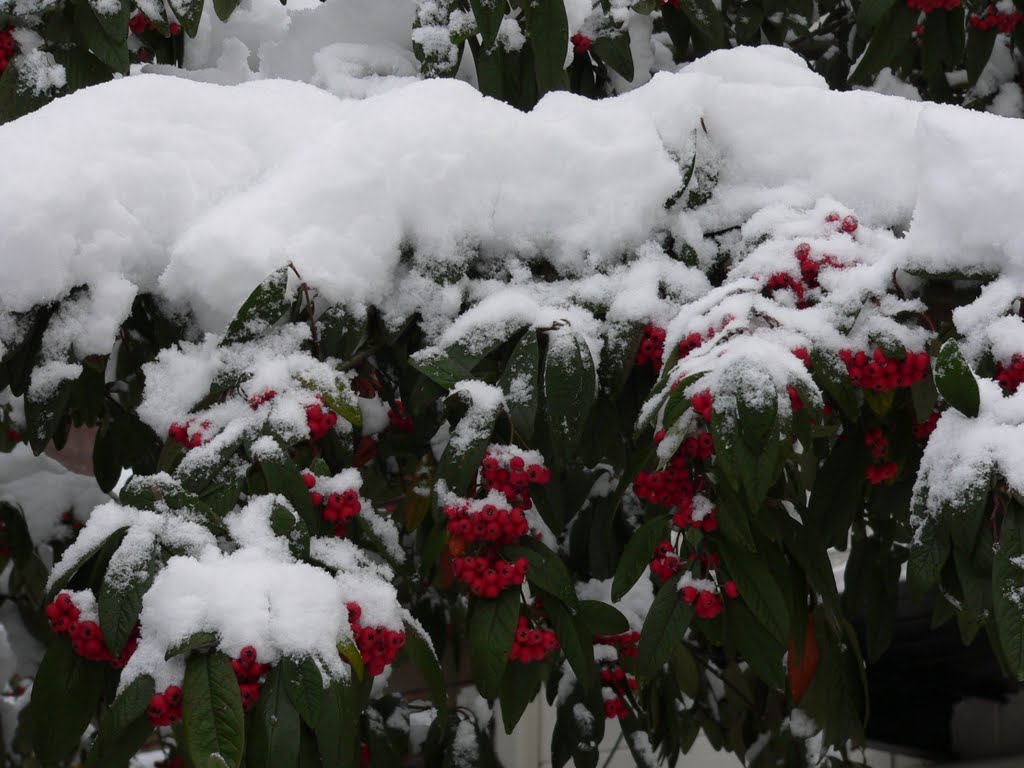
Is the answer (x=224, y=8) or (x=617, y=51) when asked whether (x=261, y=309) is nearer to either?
(x=224, y=8)

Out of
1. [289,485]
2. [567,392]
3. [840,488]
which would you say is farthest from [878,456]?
[289,485]

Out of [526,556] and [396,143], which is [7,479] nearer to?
[396,143]

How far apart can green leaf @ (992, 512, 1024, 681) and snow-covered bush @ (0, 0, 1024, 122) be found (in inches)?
52.4

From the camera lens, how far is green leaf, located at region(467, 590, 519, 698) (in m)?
1.49

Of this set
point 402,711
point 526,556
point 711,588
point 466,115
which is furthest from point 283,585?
point 402,711

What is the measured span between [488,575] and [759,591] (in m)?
0.36

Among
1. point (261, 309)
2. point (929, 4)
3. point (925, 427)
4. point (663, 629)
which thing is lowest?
point (663, 629)

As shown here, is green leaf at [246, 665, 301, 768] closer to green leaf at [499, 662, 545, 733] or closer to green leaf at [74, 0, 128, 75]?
green leaf at [499, 662, 545, 733]

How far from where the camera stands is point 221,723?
49.2 inches

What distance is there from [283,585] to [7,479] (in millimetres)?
1987

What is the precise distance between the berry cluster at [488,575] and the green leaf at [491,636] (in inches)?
0.5

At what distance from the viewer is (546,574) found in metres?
1.60

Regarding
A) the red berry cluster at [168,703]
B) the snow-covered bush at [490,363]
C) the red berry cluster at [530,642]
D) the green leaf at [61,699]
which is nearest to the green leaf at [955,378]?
the snow-covered bush at [490,363]

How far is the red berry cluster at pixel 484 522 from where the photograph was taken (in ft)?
5.13
